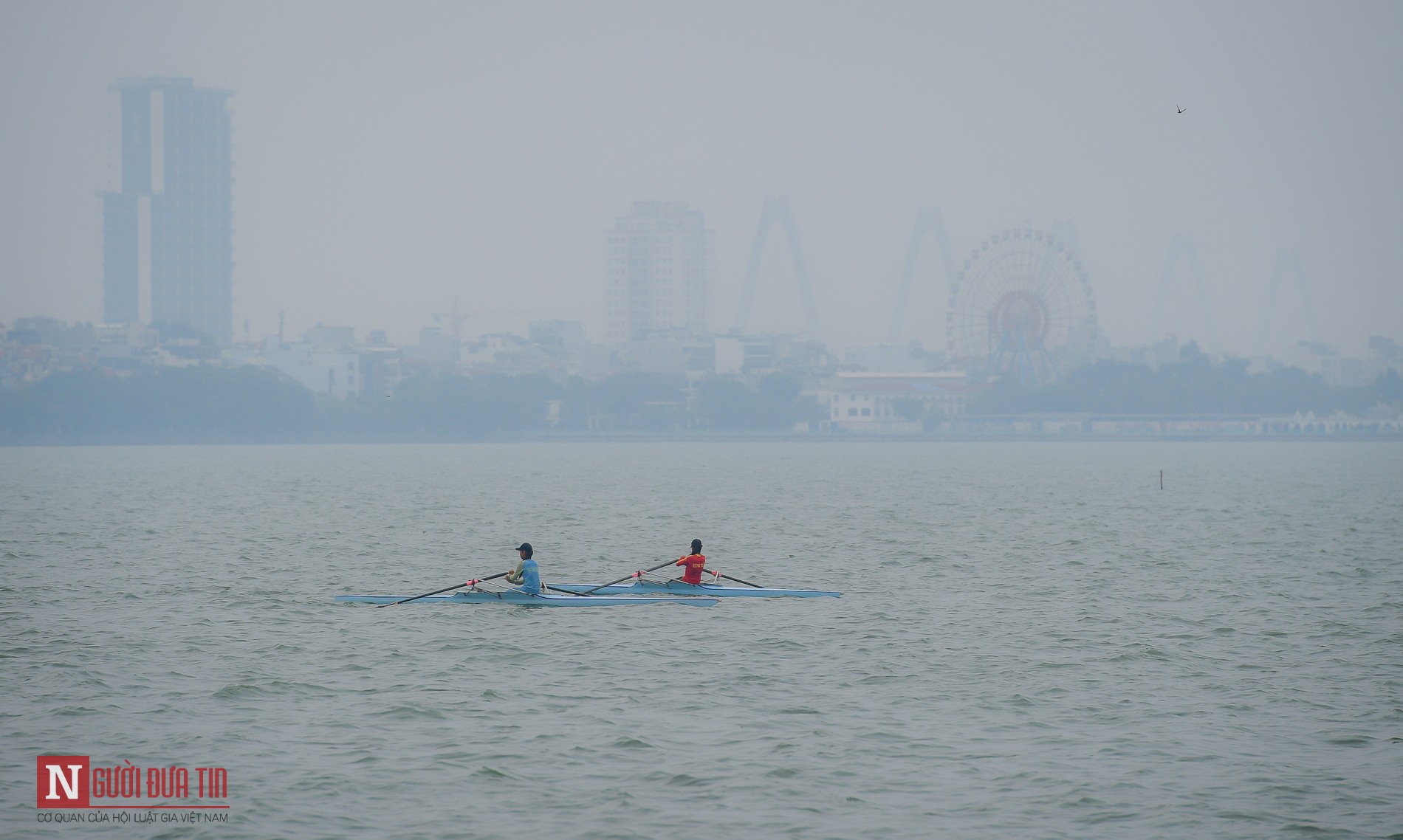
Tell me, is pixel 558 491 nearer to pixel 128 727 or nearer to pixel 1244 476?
pixel 1244 476

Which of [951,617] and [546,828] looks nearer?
[546,828]

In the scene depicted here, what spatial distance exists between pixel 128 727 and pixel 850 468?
105789 mm

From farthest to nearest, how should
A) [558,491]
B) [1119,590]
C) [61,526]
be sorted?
[558,491] < [61,526] < [1119,590]

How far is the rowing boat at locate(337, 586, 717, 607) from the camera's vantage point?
29500mm

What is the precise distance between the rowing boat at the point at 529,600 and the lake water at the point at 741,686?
0.30 metres

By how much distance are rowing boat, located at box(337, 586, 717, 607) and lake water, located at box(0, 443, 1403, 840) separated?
30 centimetres

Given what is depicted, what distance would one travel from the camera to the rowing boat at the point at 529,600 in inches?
1161

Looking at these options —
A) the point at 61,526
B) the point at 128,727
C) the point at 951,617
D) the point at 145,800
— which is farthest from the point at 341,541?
the point at 145,800

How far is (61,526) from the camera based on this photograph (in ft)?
187

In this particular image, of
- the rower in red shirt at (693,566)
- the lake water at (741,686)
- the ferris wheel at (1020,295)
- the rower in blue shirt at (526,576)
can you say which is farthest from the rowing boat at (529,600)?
the ferris wheel at (1020,295)

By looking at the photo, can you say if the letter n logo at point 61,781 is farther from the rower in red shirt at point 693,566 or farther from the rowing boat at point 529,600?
the rower in red shirt at point 693,566

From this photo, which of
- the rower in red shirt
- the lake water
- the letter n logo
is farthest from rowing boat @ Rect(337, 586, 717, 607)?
the letter n logo

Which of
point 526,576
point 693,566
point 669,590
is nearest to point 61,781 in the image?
point 526,576

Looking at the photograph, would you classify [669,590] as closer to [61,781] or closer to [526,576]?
[526,576]
